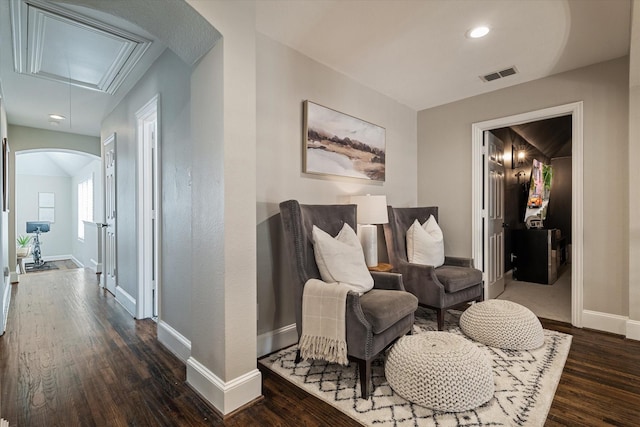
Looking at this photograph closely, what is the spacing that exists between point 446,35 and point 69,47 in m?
3.14

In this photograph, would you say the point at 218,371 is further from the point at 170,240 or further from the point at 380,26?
the point at 380,26

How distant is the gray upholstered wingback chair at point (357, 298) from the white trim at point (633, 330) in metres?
2.03

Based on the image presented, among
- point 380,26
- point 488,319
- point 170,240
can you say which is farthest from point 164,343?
point 380,26

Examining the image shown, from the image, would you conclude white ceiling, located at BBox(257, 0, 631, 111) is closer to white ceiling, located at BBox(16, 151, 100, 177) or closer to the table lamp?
the table lamp

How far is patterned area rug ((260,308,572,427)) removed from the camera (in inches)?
61.3

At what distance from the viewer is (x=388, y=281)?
92.7 inches

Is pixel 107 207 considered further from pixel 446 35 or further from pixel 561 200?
pixel 561 200

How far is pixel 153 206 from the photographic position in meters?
3.10

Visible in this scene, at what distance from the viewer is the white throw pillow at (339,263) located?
2115 mm

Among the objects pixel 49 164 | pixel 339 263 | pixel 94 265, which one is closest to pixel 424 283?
pixel 339 263

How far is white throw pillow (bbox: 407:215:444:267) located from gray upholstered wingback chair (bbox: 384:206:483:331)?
7 centimetres

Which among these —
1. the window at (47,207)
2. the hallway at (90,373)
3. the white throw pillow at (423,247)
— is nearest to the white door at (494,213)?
the white throw pillow at (423,247)

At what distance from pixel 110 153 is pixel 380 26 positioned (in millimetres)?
3797

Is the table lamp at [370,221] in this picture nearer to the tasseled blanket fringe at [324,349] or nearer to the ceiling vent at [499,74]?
the tasseled blanket fringe at [324,349]
